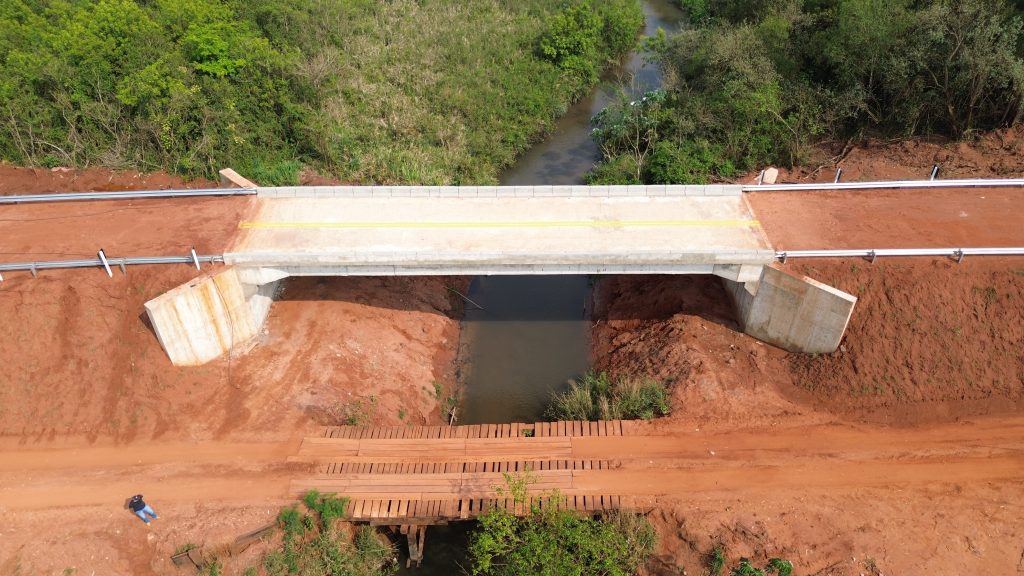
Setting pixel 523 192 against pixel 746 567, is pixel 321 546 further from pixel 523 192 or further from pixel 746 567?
pixel 523 192

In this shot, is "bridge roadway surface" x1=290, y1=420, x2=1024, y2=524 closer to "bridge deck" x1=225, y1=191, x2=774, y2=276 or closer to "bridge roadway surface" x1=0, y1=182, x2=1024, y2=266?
"bridge deck" x1=225, y1=191, x2=774, y2=276

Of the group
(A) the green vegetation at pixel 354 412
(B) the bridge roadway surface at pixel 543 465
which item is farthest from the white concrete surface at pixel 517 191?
(B) the bridge roadway surface at pixel 543 465

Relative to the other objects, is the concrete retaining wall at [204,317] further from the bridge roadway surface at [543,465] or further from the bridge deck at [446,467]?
the bridge deck at [446,467]

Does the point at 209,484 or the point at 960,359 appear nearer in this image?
the point at 209,484

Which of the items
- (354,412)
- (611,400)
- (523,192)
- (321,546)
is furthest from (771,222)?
(321,546)

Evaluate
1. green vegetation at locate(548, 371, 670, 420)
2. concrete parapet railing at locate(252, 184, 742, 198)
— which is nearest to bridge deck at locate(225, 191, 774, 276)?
concrete parapet railing at locate(252, 184, 742, 198)

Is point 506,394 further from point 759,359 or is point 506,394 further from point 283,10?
point 283,10

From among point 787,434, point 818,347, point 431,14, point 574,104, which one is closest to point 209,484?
point 787,434
